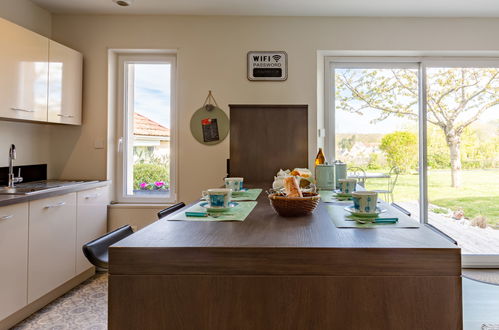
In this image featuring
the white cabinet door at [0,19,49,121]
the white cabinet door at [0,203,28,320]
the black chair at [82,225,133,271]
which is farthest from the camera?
the white cabinet door at [0,19,49,121]

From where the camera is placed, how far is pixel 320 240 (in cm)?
78

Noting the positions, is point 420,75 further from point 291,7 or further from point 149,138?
point 149,138

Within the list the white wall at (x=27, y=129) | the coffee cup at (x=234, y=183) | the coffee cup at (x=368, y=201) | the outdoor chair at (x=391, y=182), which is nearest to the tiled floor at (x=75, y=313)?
the white wall at (x=27, y=129)

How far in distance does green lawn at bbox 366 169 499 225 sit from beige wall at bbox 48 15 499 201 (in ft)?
3.88

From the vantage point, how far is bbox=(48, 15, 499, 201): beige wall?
3111 millimetres

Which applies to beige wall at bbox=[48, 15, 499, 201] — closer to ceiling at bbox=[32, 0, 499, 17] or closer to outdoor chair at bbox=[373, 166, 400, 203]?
ceiling at bbox=[32, 0, 499, 17]

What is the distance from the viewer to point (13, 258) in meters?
1.98

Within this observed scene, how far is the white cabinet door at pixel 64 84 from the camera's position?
2.68 metres

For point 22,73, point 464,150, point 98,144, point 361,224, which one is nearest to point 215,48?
point 98,144

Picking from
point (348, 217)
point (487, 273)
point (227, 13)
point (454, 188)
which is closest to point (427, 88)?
point (454, 188)

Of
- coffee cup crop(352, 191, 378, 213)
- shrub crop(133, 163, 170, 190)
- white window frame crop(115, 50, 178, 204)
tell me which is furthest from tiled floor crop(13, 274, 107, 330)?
coffee cup crop(352, 191, 378, 213)

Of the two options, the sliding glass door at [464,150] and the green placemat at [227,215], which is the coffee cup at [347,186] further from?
the sliding glass door at [464,150]

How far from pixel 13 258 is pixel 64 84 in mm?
1547

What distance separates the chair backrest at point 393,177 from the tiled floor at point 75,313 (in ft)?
9.45
